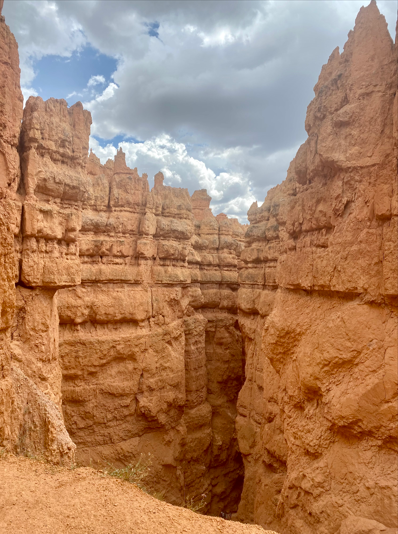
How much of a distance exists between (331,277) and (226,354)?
960 centimetres

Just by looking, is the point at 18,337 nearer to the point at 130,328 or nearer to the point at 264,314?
the point at 130,328

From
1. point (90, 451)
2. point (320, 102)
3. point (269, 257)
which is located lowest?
point (90, 451)

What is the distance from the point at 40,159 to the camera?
580 cm

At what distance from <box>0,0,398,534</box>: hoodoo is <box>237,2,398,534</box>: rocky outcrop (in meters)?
0.02

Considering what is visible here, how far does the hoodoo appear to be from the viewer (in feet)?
12.4

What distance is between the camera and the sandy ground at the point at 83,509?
9.71 feet

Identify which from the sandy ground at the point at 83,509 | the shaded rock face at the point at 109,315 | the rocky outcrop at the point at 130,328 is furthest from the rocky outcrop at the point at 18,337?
the sandy ground at the point at 83,509

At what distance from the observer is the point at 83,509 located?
3.15 metres

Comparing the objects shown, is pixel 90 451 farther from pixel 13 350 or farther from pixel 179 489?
pixel 13 350

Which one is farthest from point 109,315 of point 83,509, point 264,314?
point 83,509

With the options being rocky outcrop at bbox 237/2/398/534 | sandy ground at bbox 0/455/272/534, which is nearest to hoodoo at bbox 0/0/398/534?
rocky outcrop at bbox 237/2/398/534

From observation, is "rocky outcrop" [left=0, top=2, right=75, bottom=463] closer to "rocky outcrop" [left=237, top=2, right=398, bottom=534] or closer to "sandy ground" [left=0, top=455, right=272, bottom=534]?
"sandy ground" [left=0, top=455, right=272, bottom=534]

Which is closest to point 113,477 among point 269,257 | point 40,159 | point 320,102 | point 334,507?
point 334,507

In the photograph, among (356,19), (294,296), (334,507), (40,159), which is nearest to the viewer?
(334,507)
